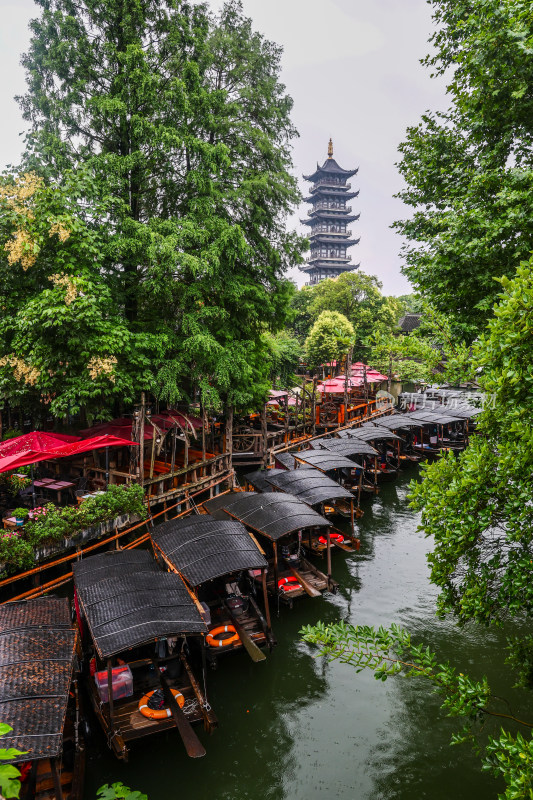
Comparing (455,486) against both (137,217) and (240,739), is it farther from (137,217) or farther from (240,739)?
(137,217)

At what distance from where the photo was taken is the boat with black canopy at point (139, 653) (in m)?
7.30

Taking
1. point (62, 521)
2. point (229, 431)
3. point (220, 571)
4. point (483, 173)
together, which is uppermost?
point (483, 173)

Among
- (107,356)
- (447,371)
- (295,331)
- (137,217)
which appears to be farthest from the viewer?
(295,331)

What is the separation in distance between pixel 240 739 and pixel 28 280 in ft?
42.9

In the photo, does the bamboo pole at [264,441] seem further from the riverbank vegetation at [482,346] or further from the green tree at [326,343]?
the green tree at [326,343]

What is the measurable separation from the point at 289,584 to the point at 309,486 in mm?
→ 3404

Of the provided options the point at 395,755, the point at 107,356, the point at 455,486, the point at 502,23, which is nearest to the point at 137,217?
the point at 107,356

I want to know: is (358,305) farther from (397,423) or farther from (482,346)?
(482,346)

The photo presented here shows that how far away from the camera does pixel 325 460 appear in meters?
17.9

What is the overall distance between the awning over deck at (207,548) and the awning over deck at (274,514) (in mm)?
844

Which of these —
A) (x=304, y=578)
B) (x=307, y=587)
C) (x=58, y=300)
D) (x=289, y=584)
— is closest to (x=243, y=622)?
(x=289, y=584)

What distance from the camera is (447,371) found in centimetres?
557

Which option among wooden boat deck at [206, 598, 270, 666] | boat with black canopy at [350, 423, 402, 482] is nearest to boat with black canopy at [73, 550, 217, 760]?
wooden boat deck at [206, 598, 270, 666]

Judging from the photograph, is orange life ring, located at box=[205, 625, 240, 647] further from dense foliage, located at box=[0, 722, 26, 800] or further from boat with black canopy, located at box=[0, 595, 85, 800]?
dense foliage, located at box=[0, 722, 26, 800]
